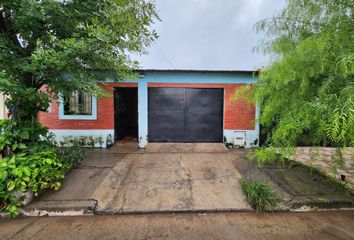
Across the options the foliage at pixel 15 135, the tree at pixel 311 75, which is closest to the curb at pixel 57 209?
the foliage at pixel 15 135

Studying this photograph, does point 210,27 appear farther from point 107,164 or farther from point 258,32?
point 107,164

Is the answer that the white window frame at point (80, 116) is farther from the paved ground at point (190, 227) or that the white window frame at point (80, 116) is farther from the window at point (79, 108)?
the paved ground at point (190, 227)

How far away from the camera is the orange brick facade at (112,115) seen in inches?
297

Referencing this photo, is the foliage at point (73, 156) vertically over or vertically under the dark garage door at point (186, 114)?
under

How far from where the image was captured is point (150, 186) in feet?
14.8

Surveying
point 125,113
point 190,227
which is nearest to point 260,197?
point 190,227

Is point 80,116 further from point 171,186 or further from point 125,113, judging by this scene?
point 171,186

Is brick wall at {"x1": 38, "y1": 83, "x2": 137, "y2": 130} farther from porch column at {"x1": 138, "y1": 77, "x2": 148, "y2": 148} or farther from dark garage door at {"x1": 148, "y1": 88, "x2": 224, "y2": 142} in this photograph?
dark garage door at {"x1": 148, "y1": 88, "x2": 224, "y2": 142}

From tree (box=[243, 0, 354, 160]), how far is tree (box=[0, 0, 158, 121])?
270 cm

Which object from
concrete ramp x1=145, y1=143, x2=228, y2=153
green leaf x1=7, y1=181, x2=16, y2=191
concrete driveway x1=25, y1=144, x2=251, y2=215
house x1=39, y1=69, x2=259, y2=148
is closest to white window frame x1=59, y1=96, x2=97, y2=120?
house x1=39, y1=69, x2=259, y2=148

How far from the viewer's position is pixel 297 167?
5.59 metres

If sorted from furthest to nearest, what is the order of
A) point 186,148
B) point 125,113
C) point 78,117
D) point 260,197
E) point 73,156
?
point 125,113 → point 78,117 → point 186,148 → point 73,156 → point 260,197

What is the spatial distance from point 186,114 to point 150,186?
12.9 feet

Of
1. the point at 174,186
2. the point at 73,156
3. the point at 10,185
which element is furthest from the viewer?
the point at 73,156
